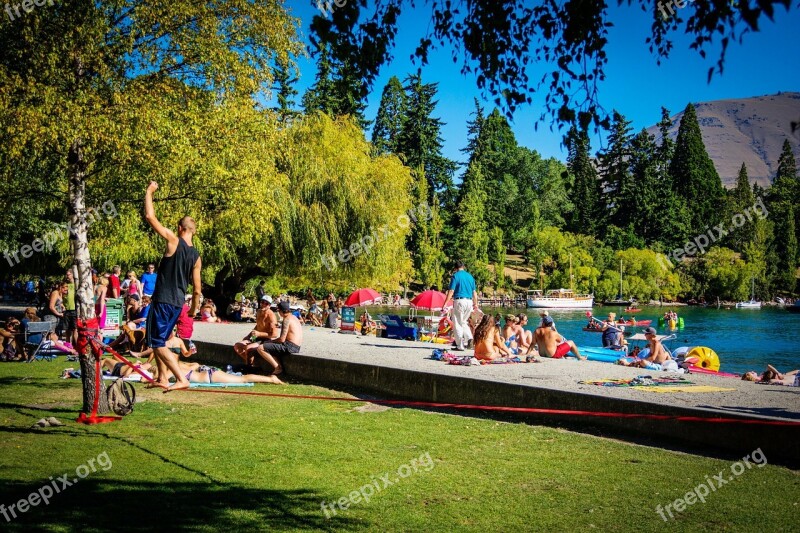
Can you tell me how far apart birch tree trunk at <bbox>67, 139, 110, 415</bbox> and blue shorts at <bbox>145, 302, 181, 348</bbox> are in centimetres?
172

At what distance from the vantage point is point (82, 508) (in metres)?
5.96

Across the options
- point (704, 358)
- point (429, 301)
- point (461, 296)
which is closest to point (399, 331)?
point (461, 296)

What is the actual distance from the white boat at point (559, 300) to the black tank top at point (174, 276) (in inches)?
3625

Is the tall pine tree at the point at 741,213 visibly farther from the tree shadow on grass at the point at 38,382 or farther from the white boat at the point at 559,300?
the tree shadow on grass at the point at 38,382

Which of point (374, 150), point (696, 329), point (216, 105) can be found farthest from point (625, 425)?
point (696, 329)

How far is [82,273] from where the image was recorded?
32.8 feet

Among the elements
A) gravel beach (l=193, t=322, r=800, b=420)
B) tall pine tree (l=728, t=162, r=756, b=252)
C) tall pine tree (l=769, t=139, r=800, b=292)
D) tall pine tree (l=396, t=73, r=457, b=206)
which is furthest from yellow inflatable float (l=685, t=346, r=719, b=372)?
tall pine tree (l=728, t=162, r=756, b=252)

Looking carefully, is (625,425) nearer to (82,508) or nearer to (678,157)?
(82,508)

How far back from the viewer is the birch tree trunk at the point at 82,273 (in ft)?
32.3

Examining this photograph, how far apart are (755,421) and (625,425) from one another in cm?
176

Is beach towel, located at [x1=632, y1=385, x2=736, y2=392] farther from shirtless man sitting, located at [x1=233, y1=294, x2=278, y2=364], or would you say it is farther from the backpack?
shirtless man sitting, located at [x1=233, y1=294, x2=278, y2=364]

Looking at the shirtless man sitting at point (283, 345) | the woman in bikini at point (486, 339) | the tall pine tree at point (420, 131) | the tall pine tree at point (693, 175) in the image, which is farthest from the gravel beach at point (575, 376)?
the tall pine tree at point (693, 175)

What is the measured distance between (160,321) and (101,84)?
15.2 ft

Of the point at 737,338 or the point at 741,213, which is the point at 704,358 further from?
the point at 741,213
